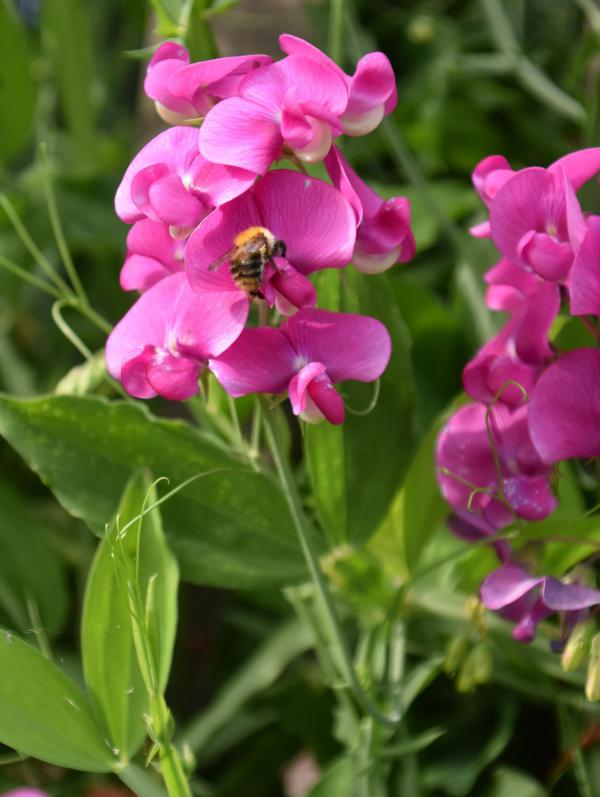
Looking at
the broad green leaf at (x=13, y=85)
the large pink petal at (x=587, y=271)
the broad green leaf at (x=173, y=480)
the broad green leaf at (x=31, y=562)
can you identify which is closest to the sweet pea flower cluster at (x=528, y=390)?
the large pink petal at (x=587, y=271)

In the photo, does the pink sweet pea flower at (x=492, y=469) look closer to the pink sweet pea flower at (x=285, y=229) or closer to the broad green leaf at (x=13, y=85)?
the pink sweet pea flower at (x=285, y=229)

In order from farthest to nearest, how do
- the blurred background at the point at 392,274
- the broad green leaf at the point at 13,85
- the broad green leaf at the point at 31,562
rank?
the broad green leaf at the point at 13,85
the broad green leaf at the point at 31,562
the blurred background at the point at 392,274

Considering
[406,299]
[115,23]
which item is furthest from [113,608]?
[115,23]

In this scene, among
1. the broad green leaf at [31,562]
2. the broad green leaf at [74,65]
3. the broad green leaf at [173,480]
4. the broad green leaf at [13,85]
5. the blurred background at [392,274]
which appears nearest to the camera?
the broad green leaf at [173,480]

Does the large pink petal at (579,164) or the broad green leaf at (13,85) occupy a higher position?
the large pink petal at (579,164)

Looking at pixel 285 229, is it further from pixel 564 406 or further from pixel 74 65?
pixel 74 65

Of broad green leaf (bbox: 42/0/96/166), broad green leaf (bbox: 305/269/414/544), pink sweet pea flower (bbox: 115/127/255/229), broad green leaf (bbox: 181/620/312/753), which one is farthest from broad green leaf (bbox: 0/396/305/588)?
broad green leaf (bbox: 42/0/96/166)

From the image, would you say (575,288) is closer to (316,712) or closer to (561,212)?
(561,212)

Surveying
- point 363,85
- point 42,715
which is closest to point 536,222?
point 363,85
